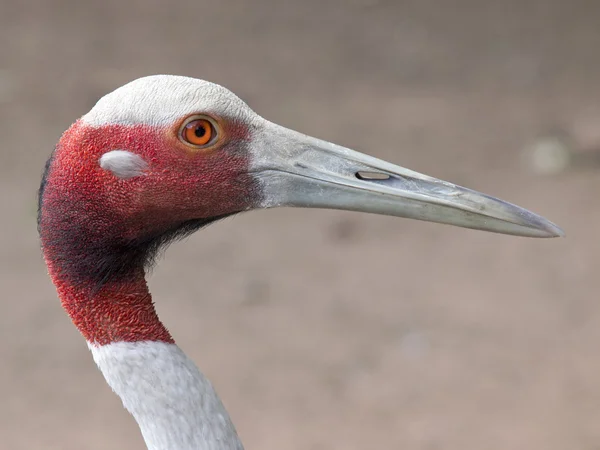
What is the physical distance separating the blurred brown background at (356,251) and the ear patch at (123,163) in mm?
3145

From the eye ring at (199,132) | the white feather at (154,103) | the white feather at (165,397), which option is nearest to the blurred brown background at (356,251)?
the white feather at (165,397)

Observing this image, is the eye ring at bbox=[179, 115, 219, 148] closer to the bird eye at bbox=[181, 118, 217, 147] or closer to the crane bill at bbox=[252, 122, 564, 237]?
the bird eye at bbox=[181, 118, 217, 147]

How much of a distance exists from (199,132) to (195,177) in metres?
0.14

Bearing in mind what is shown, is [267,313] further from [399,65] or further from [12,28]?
[12,28]

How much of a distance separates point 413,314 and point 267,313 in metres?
1.05

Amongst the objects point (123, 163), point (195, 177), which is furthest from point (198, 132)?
point (123, 163)

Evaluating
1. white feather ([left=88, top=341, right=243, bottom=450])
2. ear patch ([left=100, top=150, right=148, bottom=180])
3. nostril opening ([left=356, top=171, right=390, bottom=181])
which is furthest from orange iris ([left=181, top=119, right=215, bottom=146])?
white feather ([left=88, top=341, right=243, bottom=450])

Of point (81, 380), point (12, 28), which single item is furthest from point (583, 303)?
point (12, 28)

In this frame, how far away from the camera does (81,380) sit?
19.5ft

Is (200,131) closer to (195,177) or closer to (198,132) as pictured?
(198,132)

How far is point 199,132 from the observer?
2.72 meters

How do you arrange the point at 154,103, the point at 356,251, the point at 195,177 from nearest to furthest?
the point at 154,103
the point at 195,177
the point at 356,251

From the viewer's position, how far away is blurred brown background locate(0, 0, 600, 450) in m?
5.67

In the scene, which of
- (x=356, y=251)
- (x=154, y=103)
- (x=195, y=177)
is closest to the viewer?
(x=154, y=103)
